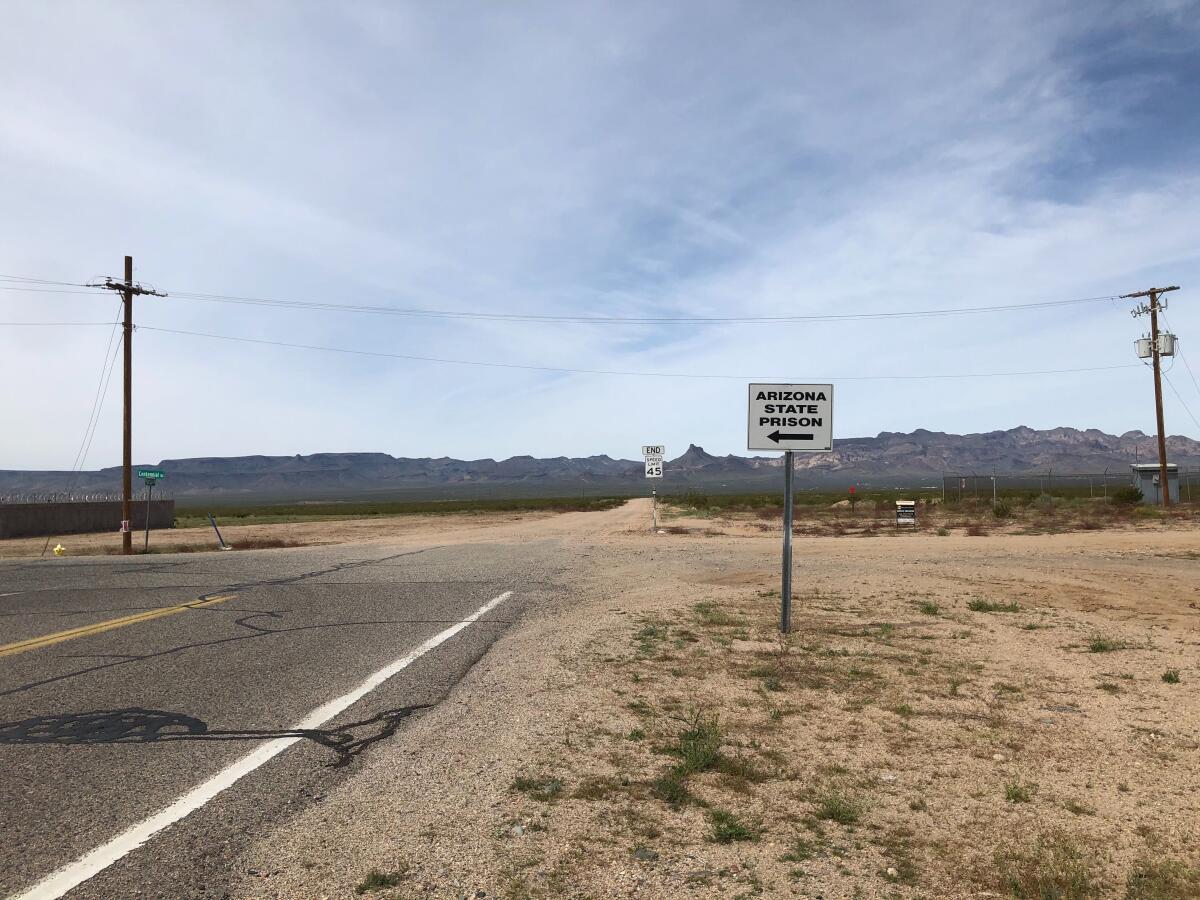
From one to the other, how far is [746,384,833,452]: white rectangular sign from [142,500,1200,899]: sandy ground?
2.27m

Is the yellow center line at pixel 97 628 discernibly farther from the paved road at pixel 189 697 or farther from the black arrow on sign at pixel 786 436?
the black arrow on sign at pixel 786 436

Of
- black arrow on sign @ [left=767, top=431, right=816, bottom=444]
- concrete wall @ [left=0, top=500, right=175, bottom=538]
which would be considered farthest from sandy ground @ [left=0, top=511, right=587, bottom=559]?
black arrow on sign @ [left=767, top=431, right=816, bottom=444]

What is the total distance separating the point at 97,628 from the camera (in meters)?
9.75

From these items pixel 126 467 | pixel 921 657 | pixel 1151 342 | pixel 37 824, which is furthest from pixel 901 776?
pixel 1151 342

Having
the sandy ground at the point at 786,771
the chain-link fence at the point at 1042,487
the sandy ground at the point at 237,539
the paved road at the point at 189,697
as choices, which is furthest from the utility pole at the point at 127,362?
the chain-link fence at the point at 1042,487

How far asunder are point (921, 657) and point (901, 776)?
3.37 meters

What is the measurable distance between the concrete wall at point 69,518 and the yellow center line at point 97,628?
35.1 metres

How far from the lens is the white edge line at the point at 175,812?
3.32 m

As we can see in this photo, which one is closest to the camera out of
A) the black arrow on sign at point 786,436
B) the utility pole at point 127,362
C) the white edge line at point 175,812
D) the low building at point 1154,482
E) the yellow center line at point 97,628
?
the white edge line at point 175,812

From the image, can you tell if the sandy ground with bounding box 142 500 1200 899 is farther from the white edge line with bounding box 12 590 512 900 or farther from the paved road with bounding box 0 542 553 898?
the white edge line with bounding box 12 590 512 900

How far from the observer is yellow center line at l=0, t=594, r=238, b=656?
8605mm

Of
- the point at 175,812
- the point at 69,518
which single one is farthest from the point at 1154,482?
the point at 69,518

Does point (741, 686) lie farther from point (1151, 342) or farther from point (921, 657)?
point (1151, 342)

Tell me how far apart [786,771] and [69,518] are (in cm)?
4766
